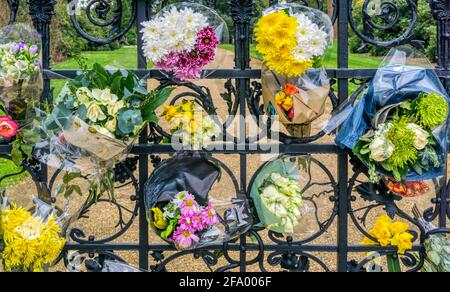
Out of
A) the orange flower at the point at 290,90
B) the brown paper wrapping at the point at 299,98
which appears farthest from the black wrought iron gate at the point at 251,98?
the orange flower at the point at 290,90

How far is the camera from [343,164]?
9.12ft

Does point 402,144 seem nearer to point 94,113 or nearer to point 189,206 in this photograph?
point 189,206

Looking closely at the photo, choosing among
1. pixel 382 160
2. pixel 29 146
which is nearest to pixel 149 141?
pixel 29 146

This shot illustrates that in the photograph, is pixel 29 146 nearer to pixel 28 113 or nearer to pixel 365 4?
pixel 28 113

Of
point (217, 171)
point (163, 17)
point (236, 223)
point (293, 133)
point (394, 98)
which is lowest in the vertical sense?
point (236, 223)

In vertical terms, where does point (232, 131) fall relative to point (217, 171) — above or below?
above

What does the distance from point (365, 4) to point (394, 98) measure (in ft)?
1.95

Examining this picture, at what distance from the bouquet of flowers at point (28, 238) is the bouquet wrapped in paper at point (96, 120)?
11.4 inches

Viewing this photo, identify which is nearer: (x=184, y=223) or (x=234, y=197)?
(x=184, y=223)

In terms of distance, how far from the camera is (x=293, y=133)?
2805 mm

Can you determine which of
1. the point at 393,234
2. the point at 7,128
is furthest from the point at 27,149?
the point at 393,234

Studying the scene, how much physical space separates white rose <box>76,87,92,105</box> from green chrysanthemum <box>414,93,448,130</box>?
1.63 m

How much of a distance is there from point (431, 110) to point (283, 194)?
86 cm

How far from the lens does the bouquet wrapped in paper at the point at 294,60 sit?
248 centimetres
